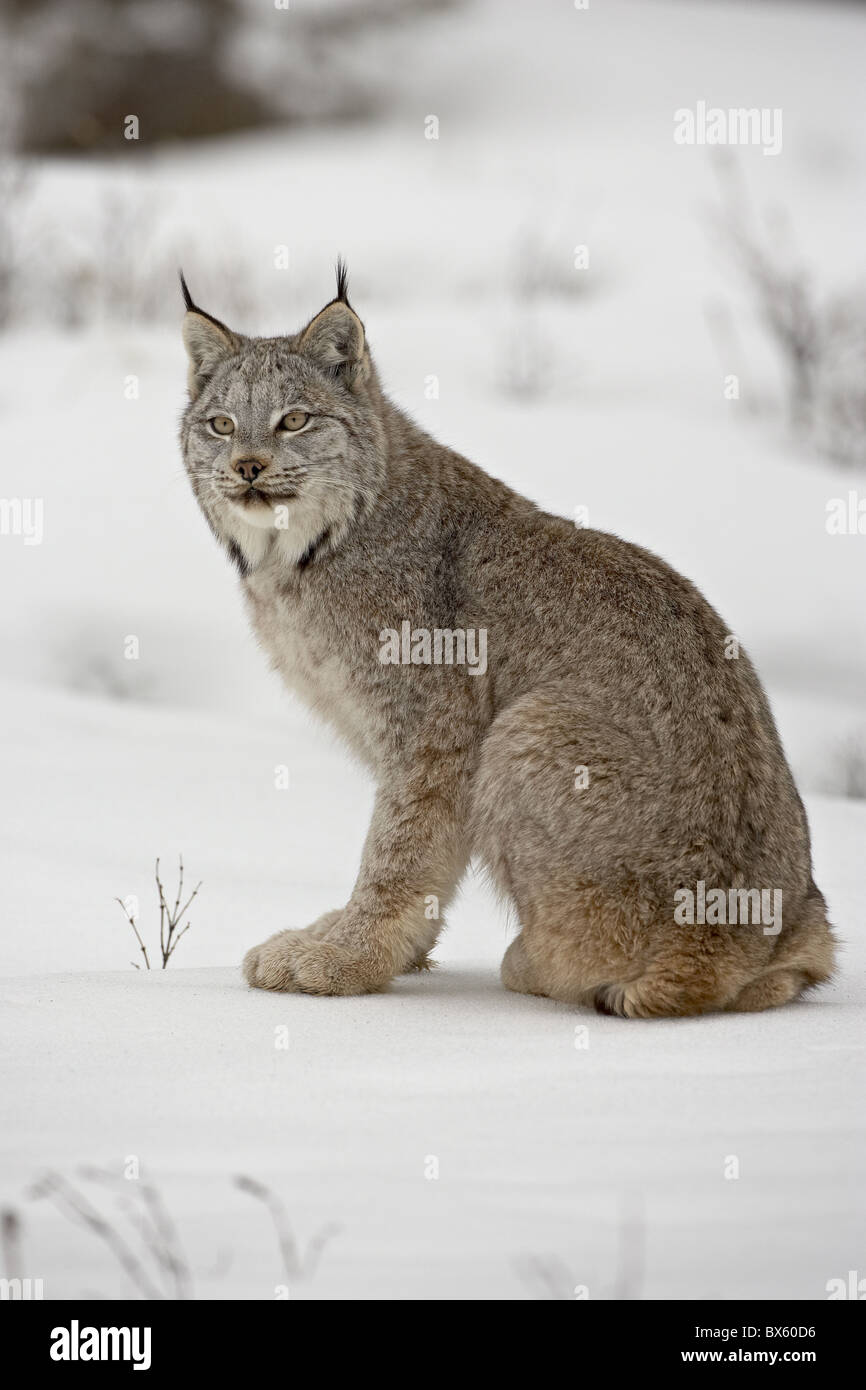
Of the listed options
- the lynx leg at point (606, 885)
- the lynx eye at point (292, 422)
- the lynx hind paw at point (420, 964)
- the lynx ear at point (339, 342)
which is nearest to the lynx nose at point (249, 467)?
the lynx eye at point (292, 422)

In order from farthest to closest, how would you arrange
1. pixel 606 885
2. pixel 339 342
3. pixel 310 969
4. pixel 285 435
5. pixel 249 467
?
pixel 339 342 < pixel 285 435 < pixel 249 467 < pixel 310 969 < pixel 606 885

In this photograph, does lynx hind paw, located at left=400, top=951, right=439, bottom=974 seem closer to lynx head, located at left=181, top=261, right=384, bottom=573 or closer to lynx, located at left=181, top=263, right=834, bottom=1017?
lynx, located at left=181, top=263, right=834, bottom=1017

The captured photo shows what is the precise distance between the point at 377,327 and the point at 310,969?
35.2ft

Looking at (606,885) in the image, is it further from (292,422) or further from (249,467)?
(292,422)

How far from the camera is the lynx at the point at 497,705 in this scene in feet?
14.8

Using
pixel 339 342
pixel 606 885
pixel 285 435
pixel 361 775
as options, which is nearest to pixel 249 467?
pixel 285 435

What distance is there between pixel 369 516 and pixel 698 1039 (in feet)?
6.35

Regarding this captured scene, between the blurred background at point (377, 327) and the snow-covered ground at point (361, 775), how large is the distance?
5cm

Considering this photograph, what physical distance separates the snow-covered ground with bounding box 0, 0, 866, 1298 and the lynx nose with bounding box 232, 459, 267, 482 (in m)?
0.94

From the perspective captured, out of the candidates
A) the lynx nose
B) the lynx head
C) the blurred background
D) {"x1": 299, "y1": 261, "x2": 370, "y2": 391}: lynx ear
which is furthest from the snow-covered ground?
{"x1": 299, "y1": 261, "x2": 370, "y2": 391}: lynx ear

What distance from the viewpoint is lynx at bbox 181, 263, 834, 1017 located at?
4516mm

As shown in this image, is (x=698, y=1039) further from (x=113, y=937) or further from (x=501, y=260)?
(x=501, y=260)

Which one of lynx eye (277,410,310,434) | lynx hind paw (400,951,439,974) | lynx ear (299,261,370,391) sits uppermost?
lynx ear (299,261,370,391)

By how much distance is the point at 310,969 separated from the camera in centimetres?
488
